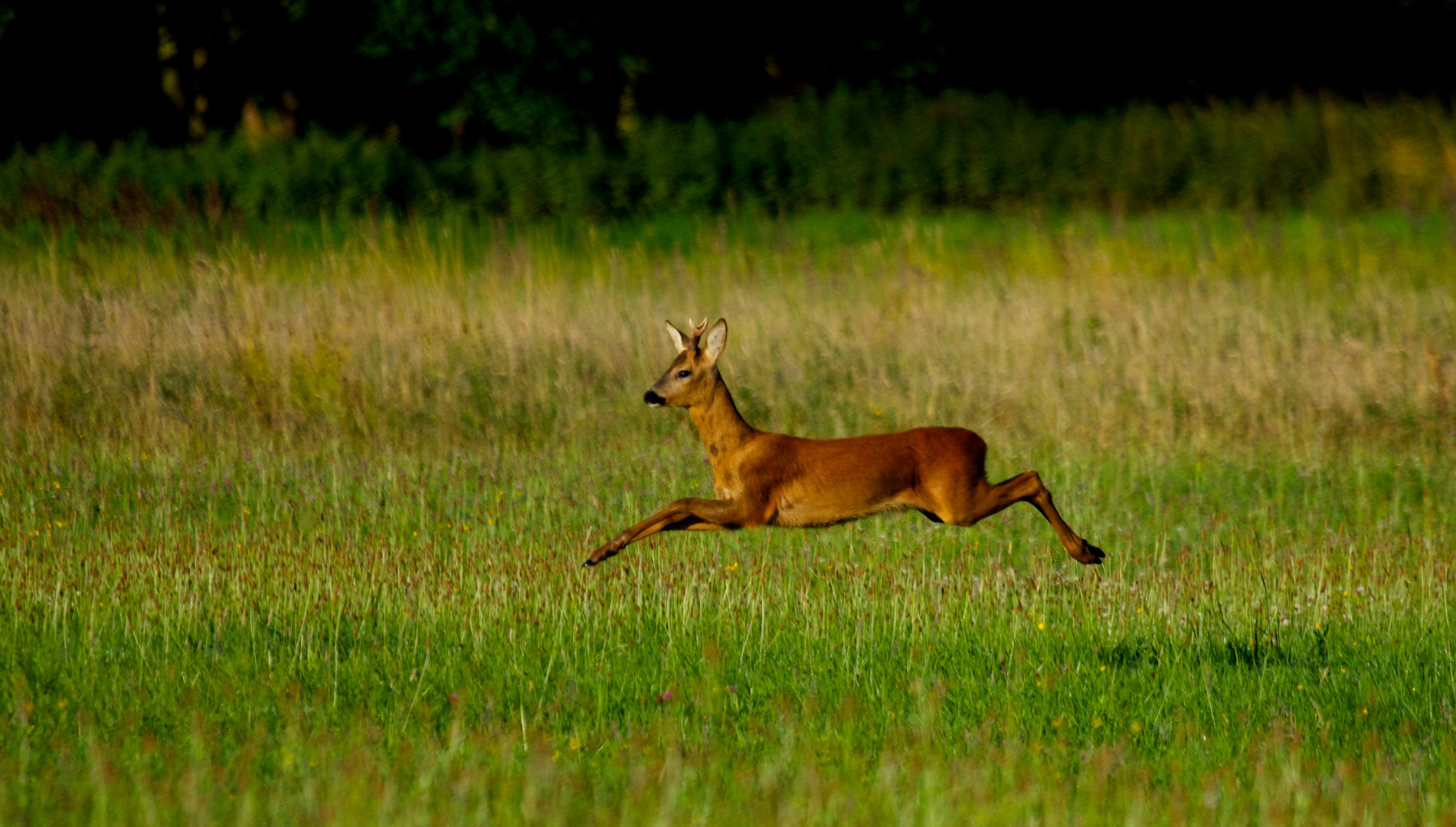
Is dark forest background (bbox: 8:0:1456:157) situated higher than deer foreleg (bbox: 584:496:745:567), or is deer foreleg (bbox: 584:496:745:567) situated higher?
dark forest background (bbox: 8:0:1456:157)

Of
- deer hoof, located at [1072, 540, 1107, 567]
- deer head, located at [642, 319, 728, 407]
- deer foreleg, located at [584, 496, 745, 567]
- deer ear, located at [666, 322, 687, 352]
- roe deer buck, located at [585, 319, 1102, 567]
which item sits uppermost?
deer ear, located at [666, 322, 687, 352]

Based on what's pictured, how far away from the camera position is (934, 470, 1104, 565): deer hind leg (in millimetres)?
6402

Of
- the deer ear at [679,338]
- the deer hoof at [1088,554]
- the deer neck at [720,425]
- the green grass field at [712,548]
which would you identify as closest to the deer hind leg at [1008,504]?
the deer hoof at [1088,554]

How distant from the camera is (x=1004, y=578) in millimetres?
7266

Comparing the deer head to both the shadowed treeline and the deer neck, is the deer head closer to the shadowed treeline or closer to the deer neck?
the deer neck

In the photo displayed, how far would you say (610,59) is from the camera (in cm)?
2720

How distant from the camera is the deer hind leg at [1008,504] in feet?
21.0

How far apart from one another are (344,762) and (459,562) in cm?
274

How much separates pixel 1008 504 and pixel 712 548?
1.83 meters

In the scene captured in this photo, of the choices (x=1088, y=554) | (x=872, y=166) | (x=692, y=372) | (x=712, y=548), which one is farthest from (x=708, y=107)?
(x=1088, y=554)

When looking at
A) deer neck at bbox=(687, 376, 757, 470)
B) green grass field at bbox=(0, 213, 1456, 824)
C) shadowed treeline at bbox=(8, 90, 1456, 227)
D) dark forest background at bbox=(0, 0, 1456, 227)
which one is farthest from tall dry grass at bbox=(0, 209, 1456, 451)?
shadowed treeline at bbox=(8, 90, 1456, 227)

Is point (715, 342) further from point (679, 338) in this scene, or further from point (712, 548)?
point (712, 548)

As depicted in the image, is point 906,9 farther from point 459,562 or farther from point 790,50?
point 459,562

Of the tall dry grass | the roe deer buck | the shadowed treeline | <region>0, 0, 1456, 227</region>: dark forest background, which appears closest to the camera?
the roe deer buck
